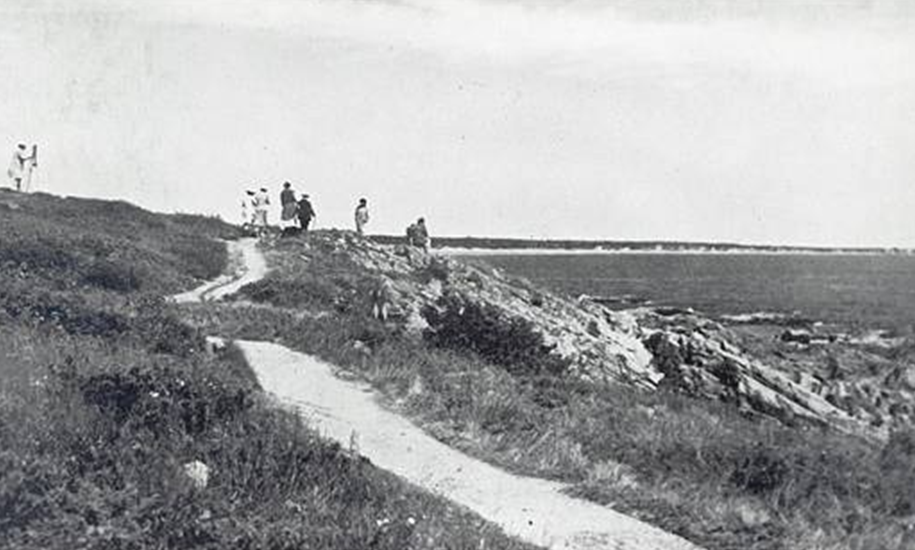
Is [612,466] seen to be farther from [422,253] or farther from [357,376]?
[422,253]

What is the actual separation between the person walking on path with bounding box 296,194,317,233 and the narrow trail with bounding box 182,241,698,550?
24.7m

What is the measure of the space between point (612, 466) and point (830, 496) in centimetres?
251

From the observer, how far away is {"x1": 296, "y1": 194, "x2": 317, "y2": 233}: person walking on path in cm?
4312

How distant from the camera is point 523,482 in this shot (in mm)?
12117

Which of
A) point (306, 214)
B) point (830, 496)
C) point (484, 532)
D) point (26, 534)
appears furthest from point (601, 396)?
point (306, 214)

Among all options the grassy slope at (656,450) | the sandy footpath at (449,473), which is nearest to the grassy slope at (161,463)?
the sandy footpath at (449,473)

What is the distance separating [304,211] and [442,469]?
3187 cm

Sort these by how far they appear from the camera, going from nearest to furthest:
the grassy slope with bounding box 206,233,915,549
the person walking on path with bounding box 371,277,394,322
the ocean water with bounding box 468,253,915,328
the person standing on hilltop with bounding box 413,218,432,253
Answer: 1. the grassy slope with bounding box 206,233,915,549
2. the person walking on path with bounding box 371,277,394,322
3. the person standing on hilltop with bounding box 413,218,432,253
4. the ocean water with bounding box 468,253,915,328

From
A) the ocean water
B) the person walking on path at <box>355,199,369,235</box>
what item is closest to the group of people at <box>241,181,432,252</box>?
the person walking on path at <box>355,199,369,235</box>

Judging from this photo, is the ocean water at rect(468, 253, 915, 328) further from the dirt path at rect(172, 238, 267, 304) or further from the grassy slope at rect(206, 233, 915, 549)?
the grassy slope at rect(206, 233, 915, 549)

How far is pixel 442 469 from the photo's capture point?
12414mm

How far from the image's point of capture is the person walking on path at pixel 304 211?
4312 cm

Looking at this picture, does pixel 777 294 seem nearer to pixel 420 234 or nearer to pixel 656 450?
pixel 420 234

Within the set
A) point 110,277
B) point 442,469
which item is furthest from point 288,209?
point 442,469
